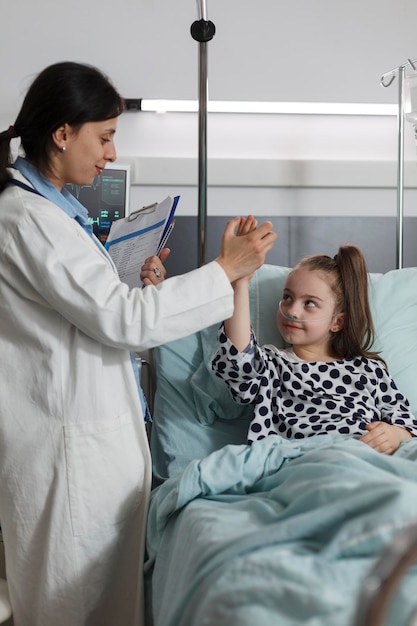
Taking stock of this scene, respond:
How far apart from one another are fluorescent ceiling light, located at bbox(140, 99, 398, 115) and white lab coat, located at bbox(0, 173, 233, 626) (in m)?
1.39

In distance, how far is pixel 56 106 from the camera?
4.97 ft

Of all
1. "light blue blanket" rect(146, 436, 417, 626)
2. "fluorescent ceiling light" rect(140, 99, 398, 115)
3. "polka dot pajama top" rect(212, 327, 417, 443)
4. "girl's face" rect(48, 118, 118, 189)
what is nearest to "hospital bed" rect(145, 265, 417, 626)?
"light blue blanket" rect(146, 436, 417, 626)

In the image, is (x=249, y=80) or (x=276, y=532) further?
(x=249, y=80)

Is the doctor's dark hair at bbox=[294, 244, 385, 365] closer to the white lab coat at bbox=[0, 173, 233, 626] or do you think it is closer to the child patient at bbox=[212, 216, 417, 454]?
the child patient at bbox=[212, 216, 417, 454]

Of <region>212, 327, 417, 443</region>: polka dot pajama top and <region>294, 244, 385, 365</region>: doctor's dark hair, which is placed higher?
<region>294, 244, 385, 365</region>: doctor's dark hair

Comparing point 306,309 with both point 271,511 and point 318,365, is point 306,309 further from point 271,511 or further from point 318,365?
point 271,511

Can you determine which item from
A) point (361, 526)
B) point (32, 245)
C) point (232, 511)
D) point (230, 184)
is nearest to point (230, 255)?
point (32, 245)

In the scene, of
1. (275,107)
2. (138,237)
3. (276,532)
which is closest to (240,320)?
(138,237)

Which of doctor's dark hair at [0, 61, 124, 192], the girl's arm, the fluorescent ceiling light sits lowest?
the girl's arm

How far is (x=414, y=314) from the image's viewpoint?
7.11 ft

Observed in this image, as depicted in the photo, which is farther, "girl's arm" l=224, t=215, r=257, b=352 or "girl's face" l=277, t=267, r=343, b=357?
"girl's face" l=277, t=267, r=343, b=357

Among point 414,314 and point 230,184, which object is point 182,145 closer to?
point 230,184

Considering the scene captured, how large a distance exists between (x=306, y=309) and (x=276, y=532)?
0.92m

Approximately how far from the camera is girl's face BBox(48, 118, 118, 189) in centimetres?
155
